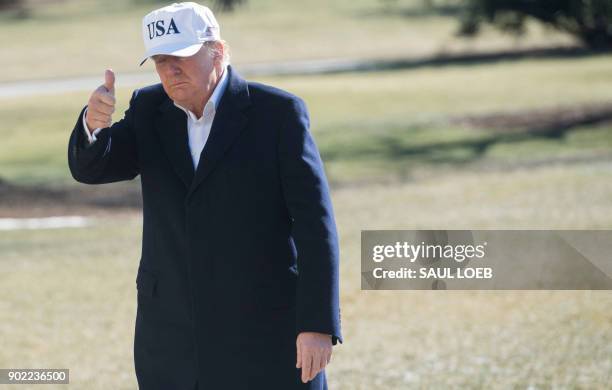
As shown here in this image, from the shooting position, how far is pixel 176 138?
4.18m

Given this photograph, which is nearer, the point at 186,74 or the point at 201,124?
the point at 186,74

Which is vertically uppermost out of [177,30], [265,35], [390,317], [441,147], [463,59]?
[177,30]

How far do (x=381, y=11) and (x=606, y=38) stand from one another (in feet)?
72.9

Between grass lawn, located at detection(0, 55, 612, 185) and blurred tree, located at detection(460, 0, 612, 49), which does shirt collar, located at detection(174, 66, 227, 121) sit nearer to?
grass lawn, located at detection(0, 55, 612, 185)

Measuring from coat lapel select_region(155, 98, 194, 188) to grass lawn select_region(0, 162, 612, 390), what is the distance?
154 inches

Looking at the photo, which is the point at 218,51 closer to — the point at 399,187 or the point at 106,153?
the point at 106,153

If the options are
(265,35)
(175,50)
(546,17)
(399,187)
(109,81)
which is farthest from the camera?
(265,35)

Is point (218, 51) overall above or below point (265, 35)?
above

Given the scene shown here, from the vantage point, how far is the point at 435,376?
8070 millimetres

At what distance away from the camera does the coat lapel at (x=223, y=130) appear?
4051mm

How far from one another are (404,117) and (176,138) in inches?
990

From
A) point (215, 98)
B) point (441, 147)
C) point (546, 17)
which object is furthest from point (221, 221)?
point (546, 17)

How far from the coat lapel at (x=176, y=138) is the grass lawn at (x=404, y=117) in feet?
52.9

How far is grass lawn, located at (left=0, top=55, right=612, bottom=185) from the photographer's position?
22.5 meters
